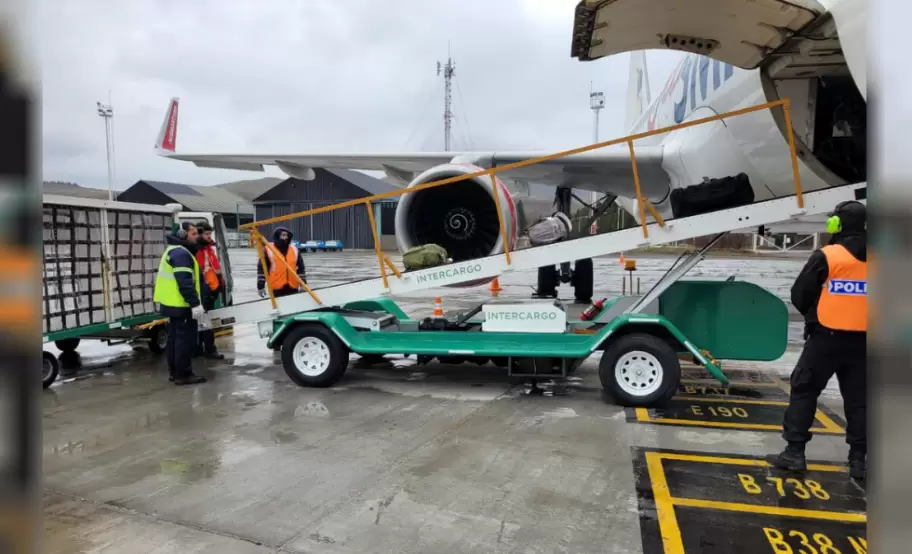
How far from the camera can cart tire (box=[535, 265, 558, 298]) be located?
13289 mm

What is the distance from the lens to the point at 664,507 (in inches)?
144

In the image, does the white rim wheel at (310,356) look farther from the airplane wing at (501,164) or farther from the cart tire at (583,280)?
the cart tire at (583,280)

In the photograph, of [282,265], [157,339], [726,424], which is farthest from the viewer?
[157,339]

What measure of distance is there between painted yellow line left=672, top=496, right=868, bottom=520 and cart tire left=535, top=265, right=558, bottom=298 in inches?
378

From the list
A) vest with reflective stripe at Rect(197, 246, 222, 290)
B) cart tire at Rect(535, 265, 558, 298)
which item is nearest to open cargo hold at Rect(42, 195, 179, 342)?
vest with reflective stripe at Rect(197, 246, 222, 290)

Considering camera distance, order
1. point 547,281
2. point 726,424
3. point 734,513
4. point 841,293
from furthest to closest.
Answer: point 547,281 → point 726,424 → point 841,293 → point 734,513

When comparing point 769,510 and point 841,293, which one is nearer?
point 769,510

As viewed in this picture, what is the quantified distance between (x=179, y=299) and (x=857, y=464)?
21.6ft

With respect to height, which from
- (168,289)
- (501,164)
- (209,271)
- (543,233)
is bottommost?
(168,289)

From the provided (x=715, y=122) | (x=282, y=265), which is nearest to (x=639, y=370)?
(x=715, y=122)

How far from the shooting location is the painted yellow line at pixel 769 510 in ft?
11.6

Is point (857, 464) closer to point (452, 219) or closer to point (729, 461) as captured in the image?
point (729, 461)

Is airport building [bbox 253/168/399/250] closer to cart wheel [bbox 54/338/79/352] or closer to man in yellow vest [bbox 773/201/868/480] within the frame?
cart wheel [bbox 54/338/79/352]

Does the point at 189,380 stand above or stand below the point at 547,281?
below
